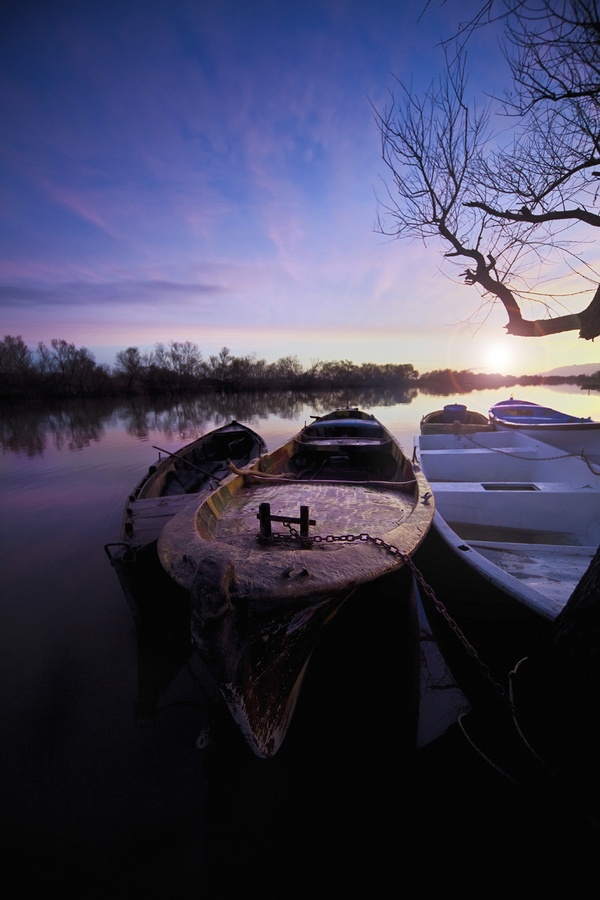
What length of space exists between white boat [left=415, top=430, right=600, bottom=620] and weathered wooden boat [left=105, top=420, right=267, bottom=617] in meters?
3.74

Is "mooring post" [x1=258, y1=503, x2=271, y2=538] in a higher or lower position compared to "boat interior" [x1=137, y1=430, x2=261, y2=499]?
higher

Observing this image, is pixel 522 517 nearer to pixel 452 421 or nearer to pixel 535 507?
pixel 535 507

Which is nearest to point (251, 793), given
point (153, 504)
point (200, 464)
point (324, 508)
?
point (324, 508)

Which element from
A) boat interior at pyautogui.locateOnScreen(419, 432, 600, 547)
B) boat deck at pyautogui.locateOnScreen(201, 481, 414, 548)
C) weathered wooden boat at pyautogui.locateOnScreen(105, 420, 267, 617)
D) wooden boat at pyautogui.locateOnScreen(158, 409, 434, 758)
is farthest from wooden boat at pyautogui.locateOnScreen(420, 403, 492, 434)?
boat deck at pyautogui.locateOnScreen(201, 481, 414, 548)

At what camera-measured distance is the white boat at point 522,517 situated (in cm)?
353

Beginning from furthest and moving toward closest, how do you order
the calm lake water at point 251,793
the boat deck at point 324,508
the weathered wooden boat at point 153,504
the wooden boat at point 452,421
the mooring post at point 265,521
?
the wooden boat at point 452,421
the weathered wooden boat at point 153,504
the boat deck at point 324,508
the mooring post at point 265,521
the calm lake water at point 251,793

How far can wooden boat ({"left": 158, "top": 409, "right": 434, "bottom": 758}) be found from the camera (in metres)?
1.99

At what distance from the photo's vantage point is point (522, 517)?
18.6ft

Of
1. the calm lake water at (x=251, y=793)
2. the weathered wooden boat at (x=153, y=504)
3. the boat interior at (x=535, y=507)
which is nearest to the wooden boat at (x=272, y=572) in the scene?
the calm lake water at (x=251, y=793)

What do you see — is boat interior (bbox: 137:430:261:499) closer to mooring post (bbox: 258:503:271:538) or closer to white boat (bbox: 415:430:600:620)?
mooring post (bbox: 258:503:271:538)

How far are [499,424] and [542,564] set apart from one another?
8694mm

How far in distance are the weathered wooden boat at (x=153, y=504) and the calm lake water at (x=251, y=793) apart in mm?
901

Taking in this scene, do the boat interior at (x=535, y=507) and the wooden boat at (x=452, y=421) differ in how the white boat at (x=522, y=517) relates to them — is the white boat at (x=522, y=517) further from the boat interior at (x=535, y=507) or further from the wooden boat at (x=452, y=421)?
the wooden boat at (x=452, y=421)

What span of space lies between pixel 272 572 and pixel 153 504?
13.2 feet
